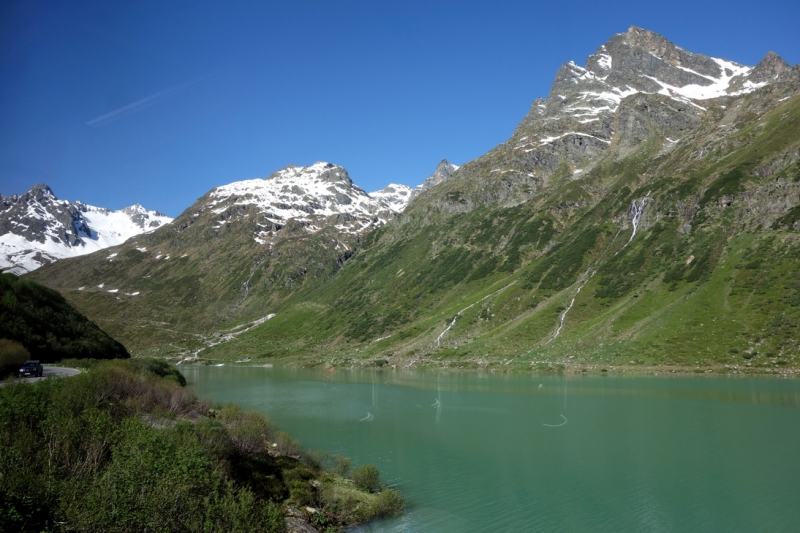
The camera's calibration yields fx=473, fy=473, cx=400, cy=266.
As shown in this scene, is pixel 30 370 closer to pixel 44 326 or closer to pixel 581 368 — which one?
pixel 44 326

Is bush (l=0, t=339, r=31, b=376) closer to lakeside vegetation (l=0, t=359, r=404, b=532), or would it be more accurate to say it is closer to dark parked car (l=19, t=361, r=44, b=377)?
dark parked car (l=19, t=361, r=44, b=377)

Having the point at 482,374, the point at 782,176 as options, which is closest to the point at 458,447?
the point at 482,374

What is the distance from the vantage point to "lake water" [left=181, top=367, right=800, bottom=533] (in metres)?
29.7

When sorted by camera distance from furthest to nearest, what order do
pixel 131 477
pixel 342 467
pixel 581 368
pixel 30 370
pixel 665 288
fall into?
pixel 665 288, pixel 581 368, pixel 30 370, pixel 342 467, pixel 131 477

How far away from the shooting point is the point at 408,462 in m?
42.1

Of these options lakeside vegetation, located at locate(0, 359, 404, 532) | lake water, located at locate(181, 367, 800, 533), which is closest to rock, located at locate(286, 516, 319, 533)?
lakeside vegetation, located at locate(0, 359, 404, 532)

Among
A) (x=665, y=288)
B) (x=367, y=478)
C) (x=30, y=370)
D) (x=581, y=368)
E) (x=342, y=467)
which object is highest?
(x=665, y=288)

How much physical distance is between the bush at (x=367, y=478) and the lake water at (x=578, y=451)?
8.84 feet

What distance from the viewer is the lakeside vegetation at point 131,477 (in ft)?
50.4

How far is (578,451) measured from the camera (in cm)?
4409

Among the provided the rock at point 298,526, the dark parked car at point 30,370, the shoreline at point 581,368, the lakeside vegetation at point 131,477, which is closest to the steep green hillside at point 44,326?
the dark parked car at point 30,370

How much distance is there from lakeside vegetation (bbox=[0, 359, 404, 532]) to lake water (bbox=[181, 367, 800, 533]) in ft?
16.5

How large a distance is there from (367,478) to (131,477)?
Result: 64.7 ft

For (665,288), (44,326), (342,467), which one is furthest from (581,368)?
(44,326)
